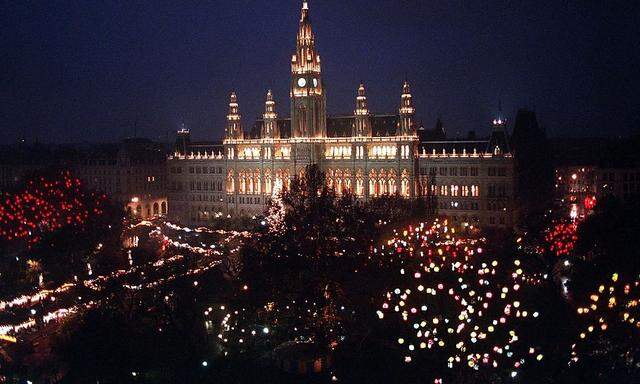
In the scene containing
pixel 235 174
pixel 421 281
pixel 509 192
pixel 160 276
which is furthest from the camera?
pixel 235 174

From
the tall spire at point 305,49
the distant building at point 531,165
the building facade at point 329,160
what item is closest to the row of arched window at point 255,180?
the building facade at point 329,160

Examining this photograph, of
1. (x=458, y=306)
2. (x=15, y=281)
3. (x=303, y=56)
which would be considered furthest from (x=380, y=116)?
(x=458, y=306)

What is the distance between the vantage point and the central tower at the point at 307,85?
90.8m

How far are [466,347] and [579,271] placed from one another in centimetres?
1138

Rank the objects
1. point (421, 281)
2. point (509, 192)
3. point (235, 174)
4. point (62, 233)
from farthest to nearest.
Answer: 1. point (235, 174)
2. point (509, 192)
3. point (62, 233)
4. point (421, 281)

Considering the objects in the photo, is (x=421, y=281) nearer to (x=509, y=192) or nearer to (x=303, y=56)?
(x=509, y=192)

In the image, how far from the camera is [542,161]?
89.1 metres

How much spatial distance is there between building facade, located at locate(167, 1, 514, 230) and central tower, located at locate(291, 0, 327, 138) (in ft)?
0.45

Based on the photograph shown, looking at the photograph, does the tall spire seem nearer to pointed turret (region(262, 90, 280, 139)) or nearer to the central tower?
the central tower

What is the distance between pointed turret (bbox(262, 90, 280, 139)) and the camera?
93.8 m

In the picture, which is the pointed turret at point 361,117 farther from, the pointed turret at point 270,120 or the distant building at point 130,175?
the distant building at point 130,175

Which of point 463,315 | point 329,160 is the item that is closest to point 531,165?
point 329,160

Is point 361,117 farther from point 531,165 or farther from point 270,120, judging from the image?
point 531,165

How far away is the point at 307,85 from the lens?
90938mm
